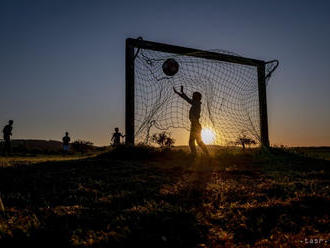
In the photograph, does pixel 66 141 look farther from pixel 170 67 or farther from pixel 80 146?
pixel 170 67

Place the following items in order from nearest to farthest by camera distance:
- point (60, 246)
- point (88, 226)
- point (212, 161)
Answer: point (60, 246), point (88, 226), point (212, 161)

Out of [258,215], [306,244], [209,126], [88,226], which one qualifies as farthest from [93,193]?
[209,126]

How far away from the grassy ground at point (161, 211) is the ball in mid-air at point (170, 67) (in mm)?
5242

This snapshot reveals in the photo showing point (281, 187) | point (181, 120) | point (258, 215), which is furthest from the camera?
point (181, 120)

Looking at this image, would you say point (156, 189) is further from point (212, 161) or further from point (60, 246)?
point (212, 161)

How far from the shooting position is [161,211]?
2533mm

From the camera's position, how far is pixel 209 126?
9.48 meters

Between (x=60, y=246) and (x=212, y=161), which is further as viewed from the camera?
(x=212, y=161)

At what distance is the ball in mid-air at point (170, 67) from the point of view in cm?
914

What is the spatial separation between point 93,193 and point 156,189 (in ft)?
2.64

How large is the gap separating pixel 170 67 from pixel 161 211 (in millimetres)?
7127

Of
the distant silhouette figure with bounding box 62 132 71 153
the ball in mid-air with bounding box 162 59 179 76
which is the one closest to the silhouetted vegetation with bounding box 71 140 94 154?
the distant silhouette figure with bounding box 62 132 71 153

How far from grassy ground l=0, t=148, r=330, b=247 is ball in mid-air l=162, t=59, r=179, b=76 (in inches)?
206

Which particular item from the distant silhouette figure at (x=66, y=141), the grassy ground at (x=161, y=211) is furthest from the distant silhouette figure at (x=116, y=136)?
the grassy ground at (x=161, y=211)
